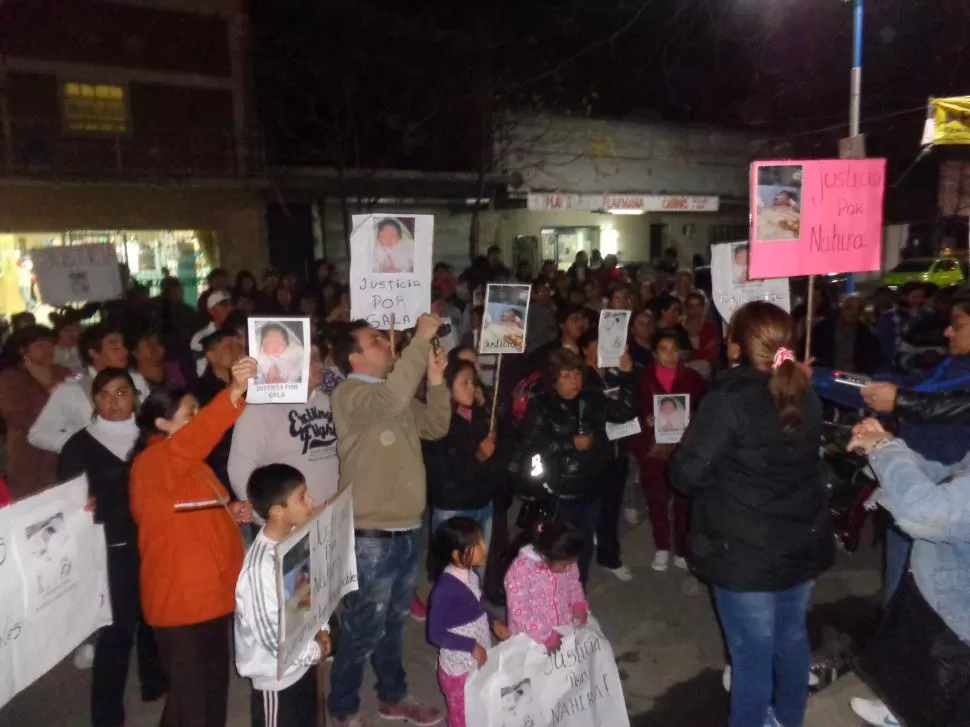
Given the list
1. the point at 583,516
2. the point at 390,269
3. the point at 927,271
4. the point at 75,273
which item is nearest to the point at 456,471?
the point at 583,516

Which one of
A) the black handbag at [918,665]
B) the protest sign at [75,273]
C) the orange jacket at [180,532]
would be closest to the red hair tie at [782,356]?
the black handbag at [918,665]

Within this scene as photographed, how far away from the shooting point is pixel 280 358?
3.50 metres

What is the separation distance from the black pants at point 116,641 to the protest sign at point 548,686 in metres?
1.82

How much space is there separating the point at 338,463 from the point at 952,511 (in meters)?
2.76

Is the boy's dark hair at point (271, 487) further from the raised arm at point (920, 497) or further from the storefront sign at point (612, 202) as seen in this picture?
the storefront sign at point (612, 202)

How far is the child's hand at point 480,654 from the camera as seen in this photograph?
3385mm

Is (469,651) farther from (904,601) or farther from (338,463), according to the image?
(904,601)

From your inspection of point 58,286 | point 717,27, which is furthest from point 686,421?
point 58,286

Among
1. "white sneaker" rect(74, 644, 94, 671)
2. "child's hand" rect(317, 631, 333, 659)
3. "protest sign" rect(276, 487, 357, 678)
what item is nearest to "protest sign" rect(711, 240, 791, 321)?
"protest sign" rect(276, 487, 357, 678)

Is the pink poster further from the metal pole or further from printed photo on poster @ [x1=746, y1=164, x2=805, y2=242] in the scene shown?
the metal pole

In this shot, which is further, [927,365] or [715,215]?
[715,215]

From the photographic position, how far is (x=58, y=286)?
24.3 feet

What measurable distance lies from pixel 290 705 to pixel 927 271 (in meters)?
24.7

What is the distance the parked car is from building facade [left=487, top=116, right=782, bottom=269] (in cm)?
509
